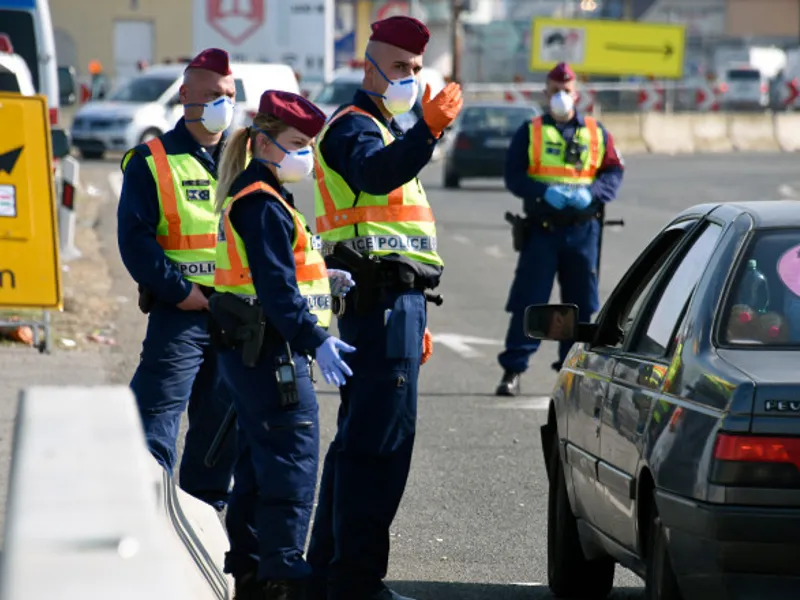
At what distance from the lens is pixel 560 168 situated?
11.4 m

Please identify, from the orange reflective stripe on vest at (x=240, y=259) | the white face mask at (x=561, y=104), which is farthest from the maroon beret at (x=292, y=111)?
the white face mask at (x=561, y=104)

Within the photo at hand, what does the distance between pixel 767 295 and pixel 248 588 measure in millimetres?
1877

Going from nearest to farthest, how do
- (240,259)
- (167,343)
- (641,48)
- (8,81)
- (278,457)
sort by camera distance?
1. (278,457)
2. (240,259)
3. (167,343)
4. (8,81)
5. (641,48)

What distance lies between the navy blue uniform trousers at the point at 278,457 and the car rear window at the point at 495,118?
26.4 m

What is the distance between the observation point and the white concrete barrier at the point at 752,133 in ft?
161

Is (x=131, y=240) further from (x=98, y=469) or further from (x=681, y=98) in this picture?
(x=681, y=98)

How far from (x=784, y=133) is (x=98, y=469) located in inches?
1939

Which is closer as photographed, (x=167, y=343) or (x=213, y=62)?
(x=167, y=343)

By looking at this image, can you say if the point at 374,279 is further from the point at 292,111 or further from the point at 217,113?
the point at 217,113

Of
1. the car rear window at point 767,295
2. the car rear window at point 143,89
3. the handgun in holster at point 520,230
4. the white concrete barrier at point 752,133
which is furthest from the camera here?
the white concrete barrier at point 752,133

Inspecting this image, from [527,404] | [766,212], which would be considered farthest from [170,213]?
[527,404]

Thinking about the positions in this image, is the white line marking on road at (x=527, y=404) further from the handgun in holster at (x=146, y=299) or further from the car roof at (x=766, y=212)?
the car roof at (x=766, y=212)

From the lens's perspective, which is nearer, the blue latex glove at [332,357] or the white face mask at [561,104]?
the blue latex glove at [332,357]

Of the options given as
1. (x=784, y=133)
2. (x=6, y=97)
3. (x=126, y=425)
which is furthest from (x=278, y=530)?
(x=784, y=133)
